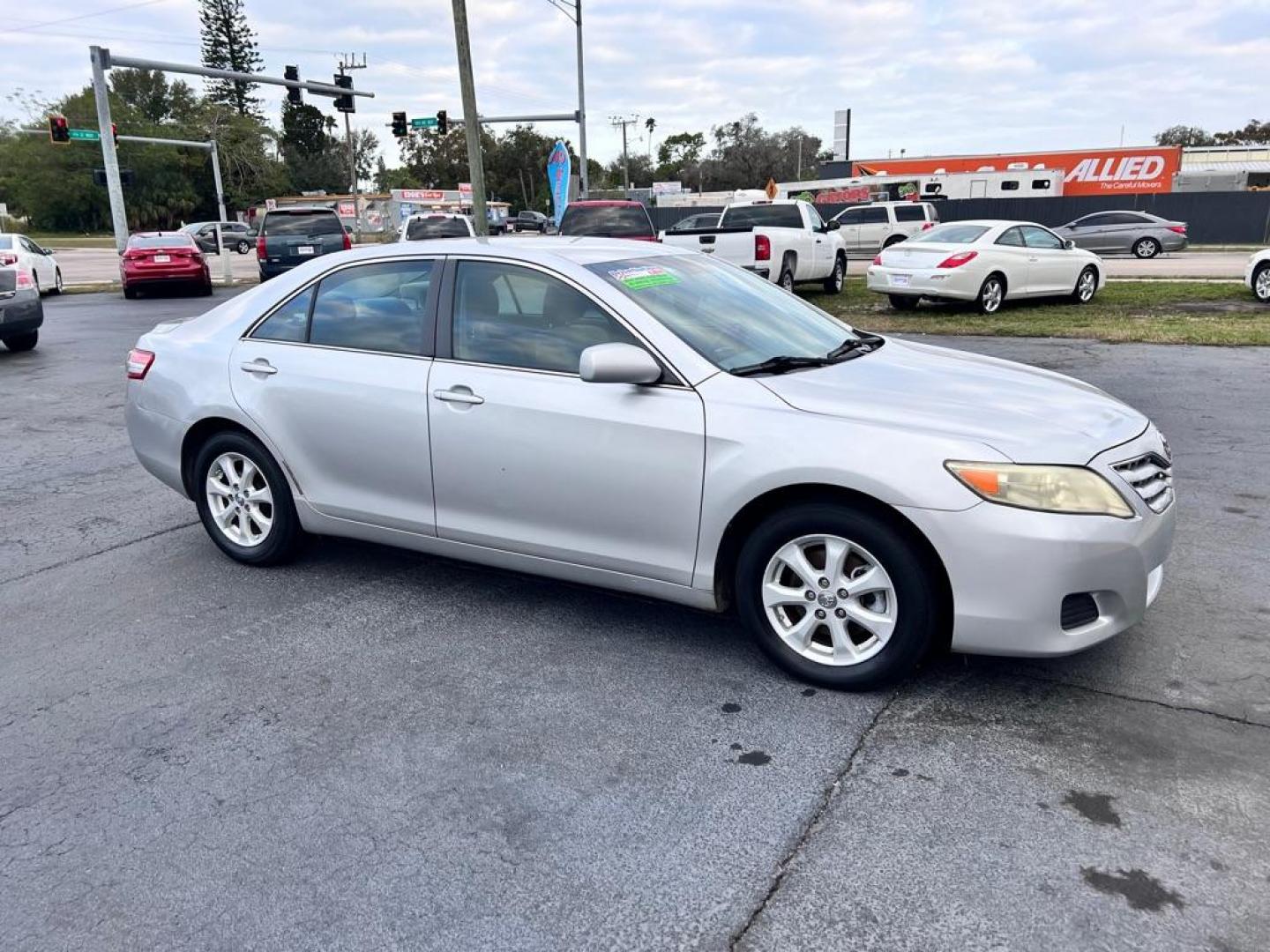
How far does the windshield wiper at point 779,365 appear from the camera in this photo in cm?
382

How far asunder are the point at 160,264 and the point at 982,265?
17.2m

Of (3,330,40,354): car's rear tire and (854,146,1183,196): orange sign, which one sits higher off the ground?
(854,146,1183,196): orange sign

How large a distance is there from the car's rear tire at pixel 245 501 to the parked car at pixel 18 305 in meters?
9.38

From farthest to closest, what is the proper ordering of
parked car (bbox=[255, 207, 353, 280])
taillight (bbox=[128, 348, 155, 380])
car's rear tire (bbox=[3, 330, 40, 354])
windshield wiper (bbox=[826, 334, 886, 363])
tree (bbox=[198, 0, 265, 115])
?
tree (bbox=[198, 0, 265, 115])
parked car (bbox=[255, 207, 353, 280])
car's rear tire (bbox=[3, 330, 40, 354])
taillight (bbox=[128, 348, 155, 380])
windshield wiper (bbox=[826, 334, 886, 363])

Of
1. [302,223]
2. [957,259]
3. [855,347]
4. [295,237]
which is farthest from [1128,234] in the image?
[855,347]

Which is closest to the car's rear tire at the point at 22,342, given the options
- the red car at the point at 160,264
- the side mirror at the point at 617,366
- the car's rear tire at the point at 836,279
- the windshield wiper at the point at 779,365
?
the red car at the point at 160,264

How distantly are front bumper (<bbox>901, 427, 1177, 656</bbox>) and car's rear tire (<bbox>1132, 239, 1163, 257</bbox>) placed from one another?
31111mm

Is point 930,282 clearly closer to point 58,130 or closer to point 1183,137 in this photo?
point 58,130

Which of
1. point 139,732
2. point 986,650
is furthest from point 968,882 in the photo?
point 139,732

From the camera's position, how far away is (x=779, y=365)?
155 inches

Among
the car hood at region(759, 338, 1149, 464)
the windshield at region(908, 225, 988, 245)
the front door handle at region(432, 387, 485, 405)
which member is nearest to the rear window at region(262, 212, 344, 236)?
→ the windshield at region(908, 225, 988, 245)

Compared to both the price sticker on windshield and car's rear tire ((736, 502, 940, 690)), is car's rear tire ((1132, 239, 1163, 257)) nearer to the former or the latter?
the price sticker on windshield

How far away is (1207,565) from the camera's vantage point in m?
4.72

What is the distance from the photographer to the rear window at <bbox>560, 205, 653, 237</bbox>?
676 inches
